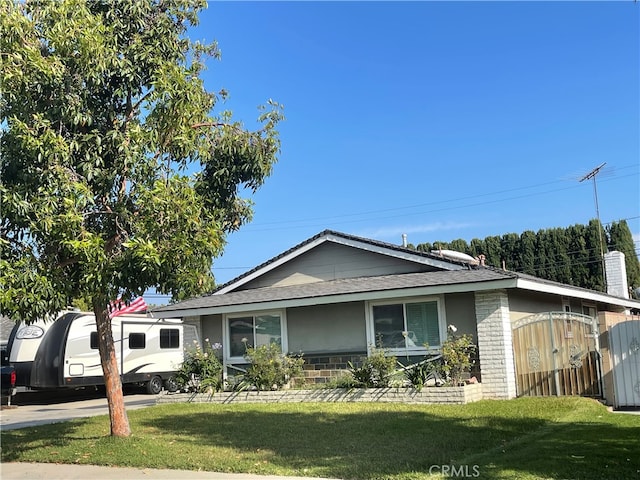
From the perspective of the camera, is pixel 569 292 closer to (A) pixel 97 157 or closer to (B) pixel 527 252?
(A) pixel 97 157

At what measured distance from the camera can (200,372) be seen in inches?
698

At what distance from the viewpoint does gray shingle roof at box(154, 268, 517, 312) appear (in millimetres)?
15016

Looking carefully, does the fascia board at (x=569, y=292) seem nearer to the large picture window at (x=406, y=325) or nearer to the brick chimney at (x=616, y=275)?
the brick chimney at (x=616, y=275)

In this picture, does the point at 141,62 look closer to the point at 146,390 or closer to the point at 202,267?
the point at 202,267

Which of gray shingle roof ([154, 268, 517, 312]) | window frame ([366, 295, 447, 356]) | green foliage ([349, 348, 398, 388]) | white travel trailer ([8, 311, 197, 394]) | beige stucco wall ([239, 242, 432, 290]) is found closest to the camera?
gray shingle roof ([154, 268, 517, 312])

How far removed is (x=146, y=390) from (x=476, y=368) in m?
14.8

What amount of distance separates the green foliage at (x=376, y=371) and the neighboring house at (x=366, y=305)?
84 cm

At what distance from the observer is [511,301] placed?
1571 centimetres

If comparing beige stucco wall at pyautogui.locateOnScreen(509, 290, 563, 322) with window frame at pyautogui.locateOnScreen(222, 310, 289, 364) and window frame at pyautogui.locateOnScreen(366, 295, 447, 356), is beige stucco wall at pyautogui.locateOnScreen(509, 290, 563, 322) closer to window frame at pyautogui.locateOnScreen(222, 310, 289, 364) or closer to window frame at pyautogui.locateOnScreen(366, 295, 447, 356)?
window frame at pyautogui.locateOnScreen(366, 295, 447, 356)

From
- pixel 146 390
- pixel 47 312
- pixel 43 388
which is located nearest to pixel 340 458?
pixel 47 312

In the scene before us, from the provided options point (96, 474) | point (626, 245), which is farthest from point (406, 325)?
point (626, 245)

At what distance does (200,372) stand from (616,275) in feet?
56.2

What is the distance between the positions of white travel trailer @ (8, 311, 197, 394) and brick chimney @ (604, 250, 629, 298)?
16651 mm

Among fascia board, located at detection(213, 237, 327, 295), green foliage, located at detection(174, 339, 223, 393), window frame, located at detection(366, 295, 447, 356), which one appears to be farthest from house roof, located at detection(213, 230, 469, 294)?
green foliage, located at detection(174, 339, 223, 393)
